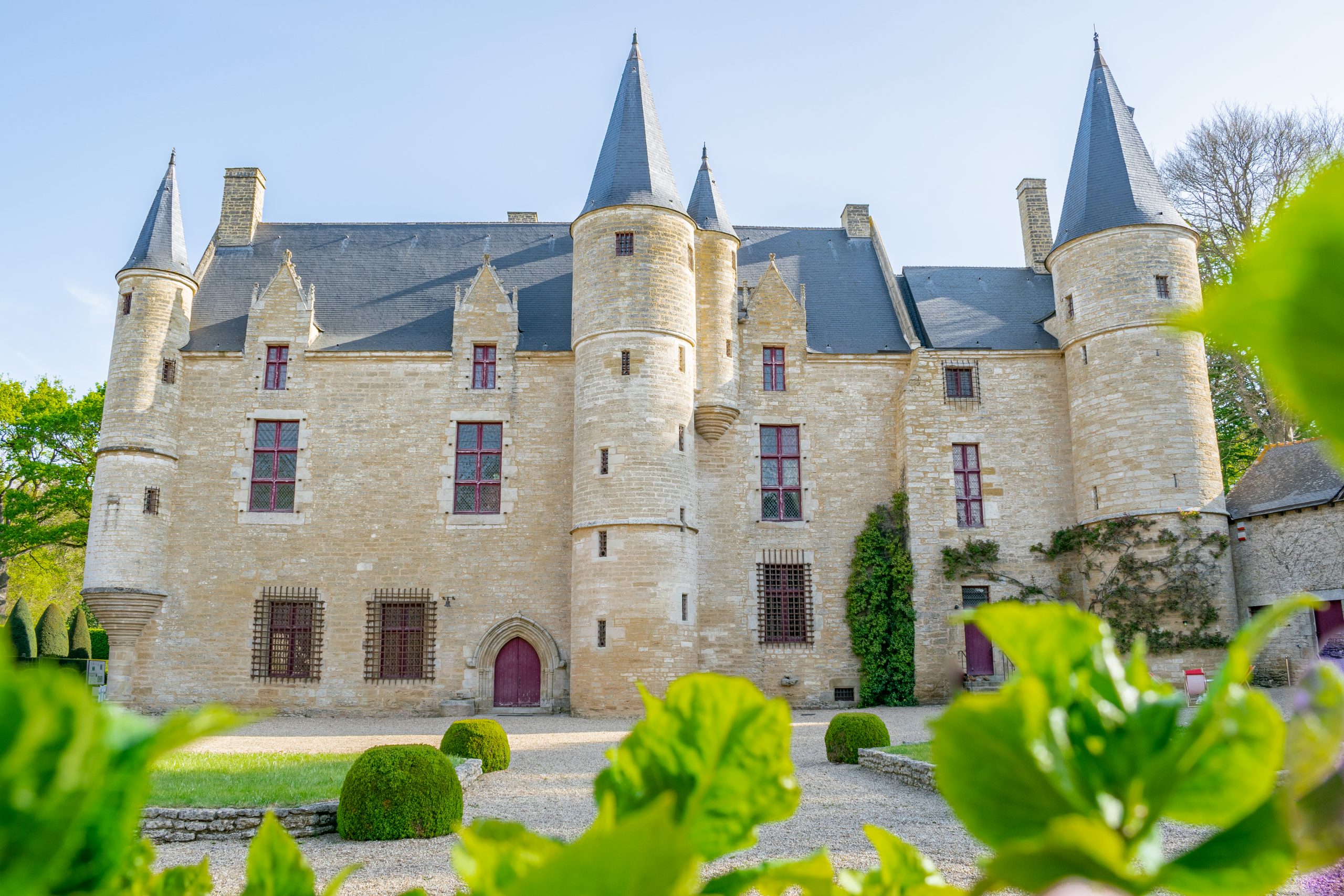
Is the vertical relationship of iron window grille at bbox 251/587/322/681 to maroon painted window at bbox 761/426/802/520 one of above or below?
below

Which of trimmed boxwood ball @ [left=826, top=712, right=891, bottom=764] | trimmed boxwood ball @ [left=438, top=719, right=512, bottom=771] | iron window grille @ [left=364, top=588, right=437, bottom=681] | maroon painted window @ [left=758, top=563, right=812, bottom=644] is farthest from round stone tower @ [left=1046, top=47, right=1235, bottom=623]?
iron window grille @ [left=364, top=588, right=437, bottom=681]

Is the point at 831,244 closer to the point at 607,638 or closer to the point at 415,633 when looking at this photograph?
the point at 607,638

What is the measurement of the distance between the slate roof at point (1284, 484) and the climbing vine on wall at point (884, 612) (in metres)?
6.34

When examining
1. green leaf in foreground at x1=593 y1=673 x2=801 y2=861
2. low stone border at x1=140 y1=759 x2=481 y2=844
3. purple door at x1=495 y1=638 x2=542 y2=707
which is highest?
green leaf in foreground at x1=593 y1=673 x2=801 y2=861

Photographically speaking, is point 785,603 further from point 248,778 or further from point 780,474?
point 248,778

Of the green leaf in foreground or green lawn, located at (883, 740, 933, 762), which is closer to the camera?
the green leaf in foreground

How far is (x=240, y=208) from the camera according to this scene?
2275 centimetres

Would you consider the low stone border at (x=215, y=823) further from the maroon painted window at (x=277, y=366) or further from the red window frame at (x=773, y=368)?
the red window frame at (x=773, y=368)

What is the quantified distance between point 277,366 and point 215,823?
1375cm

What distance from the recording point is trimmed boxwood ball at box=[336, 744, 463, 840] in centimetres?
798

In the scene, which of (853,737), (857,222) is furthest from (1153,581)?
(857,222)

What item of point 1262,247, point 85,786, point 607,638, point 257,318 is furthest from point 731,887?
point 257,318

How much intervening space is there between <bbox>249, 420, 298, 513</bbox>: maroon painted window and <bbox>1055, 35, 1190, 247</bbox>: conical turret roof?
16497 mm

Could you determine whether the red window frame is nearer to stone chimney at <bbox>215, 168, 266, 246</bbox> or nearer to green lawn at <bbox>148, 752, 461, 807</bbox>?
green lawn at <bbox>148, 752, 461, 807</bbox>
